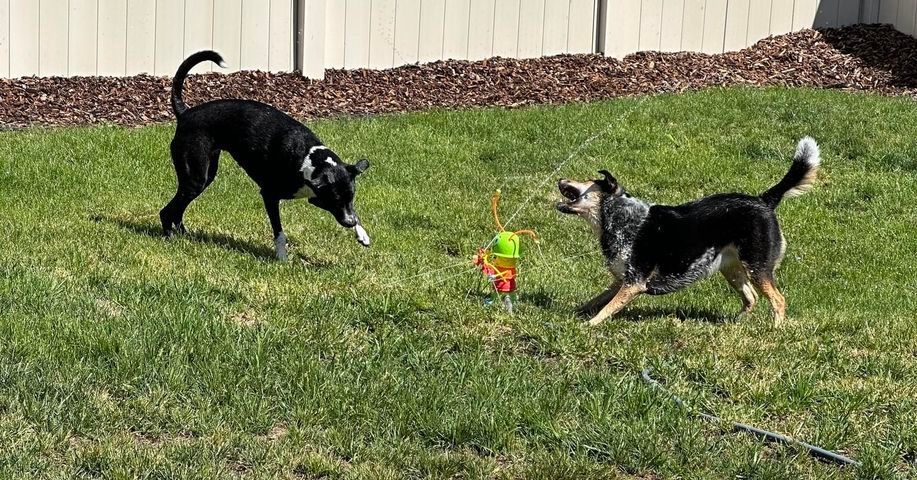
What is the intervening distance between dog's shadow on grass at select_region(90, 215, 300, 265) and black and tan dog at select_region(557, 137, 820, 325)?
1817mm

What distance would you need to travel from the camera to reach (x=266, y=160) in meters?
7.58

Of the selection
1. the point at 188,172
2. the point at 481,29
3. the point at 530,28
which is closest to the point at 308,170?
the point at 188,172

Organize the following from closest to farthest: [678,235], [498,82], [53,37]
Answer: [678,235] → [53,37] → [498,82]

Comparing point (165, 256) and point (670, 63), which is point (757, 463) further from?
point (670, 63)

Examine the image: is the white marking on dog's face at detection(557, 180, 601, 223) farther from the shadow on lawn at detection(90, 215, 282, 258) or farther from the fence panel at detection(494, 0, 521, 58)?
the fence panel at detection(494, 0, 521, 58)

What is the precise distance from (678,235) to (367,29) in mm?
7380

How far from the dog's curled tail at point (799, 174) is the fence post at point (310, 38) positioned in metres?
6.97

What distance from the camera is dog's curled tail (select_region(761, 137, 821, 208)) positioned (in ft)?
22.1

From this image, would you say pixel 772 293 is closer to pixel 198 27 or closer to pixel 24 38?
pixel 198 27

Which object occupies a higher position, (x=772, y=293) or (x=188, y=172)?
(x=188, y=172)

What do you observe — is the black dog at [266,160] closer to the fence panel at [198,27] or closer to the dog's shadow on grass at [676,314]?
the dog's shadow on grass at [676,314]

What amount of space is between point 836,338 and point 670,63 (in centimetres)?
813

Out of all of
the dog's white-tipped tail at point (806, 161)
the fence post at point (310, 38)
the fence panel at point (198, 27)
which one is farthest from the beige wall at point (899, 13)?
the dog's white-tipped tail at point (806, 161)

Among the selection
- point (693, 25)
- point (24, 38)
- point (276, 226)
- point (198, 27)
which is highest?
point (693, 25)
